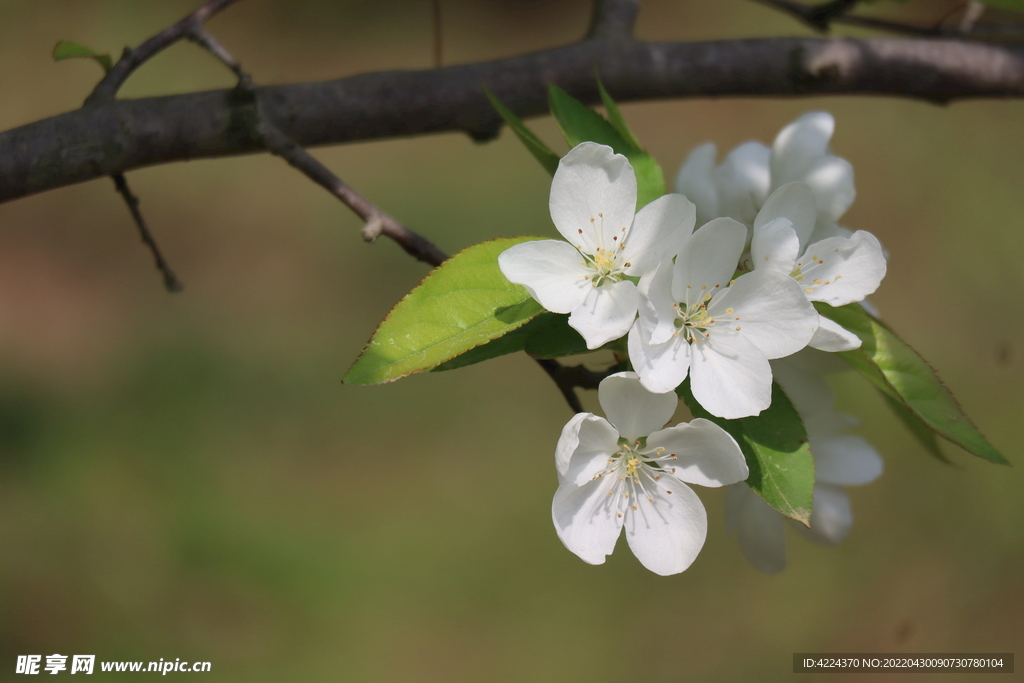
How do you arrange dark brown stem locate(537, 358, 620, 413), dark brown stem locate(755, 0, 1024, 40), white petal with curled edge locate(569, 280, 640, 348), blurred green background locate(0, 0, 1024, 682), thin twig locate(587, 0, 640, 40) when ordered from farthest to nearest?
blurred green background locate(0, 0, 1024, 682) → dark brown stem locate(755, 0, 1024, 40) → thin twig locate(587, 0, 640, 40) → dark brown stem locate(537, 358, 620, 413) → white petal with curled edge locate(569, 280, 640, 348)

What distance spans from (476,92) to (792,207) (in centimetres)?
48

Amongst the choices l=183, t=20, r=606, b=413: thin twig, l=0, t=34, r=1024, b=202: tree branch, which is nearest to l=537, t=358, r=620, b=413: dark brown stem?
l=183, t=20, r=606, b=413: thin twig

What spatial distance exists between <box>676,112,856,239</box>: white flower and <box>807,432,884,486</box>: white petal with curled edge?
244 mm

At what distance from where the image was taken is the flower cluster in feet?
1.94

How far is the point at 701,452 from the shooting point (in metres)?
0.62

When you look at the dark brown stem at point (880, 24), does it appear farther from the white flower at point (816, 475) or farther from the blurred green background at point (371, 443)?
the blurred green background at point (371, 443)

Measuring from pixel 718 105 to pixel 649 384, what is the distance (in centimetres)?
321

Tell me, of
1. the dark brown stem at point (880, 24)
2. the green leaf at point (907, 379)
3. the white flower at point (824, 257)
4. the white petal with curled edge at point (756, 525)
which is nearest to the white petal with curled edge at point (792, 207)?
the white flower at point (824, 257)

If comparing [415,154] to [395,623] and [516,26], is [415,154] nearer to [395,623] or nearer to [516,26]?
[516,26]

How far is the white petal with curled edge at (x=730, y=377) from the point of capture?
60 cm

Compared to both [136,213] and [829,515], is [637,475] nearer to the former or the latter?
[829,515]

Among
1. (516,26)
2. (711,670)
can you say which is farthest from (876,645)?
(516,26)

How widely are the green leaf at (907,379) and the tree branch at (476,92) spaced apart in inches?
18.8

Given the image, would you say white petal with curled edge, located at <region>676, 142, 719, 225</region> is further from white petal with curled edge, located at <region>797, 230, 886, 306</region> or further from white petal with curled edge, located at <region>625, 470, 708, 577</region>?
white petal with curled edge, located at <region>625, 470, 708, 577</region>
